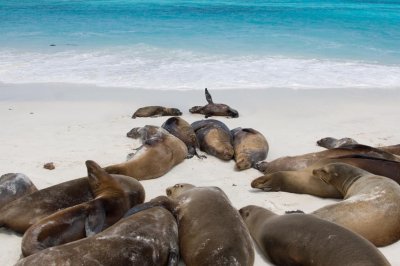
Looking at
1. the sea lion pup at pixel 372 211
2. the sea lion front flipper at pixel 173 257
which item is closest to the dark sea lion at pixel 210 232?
the sea lion front flipper at pixel 173 257

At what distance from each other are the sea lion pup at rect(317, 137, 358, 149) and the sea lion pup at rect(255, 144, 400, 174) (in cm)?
95

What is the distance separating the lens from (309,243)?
11.8 feet

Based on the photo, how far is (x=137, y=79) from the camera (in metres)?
11.6

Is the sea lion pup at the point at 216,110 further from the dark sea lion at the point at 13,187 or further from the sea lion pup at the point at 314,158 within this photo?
the dark sea lion at the point at 13,187

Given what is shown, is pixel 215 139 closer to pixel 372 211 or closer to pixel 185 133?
pixel 185 133

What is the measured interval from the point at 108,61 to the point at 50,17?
13.8 meters

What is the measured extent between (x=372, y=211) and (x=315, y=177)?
49.9 inches

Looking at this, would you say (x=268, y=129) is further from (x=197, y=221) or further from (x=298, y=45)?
(x=298, y=45)

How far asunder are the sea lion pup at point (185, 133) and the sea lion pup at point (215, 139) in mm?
144

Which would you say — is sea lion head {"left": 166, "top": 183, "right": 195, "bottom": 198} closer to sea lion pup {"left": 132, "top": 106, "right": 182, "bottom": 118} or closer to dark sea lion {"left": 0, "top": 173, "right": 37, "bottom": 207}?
dark sea lion {"left": 0, "top": 173, "right": 37, "bottom": 207}

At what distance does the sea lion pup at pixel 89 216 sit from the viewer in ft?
12.7

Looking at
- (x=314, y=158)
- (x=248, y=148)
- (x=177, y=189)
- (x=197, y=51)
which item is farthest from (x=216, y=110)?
(x=197, y=51)

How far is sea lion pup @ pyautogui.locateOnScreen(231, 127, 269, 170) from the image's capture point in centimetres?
629

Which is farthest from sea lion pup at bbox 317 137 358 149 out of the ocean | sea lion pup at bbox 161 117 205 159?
the ocean
